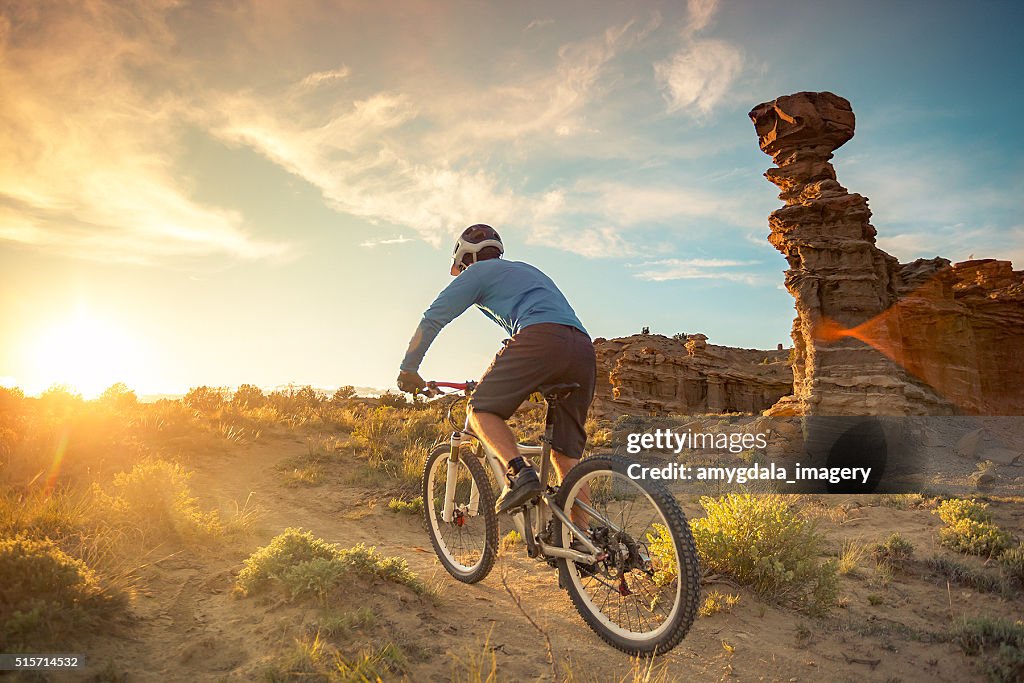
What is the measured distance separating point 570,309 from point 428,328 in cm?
112

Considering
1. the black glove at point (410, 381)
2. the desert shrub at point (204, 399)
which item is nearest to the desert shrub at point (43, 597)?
the black glove at point (410, 381)

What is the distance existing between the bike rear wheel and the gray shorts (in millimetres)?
985

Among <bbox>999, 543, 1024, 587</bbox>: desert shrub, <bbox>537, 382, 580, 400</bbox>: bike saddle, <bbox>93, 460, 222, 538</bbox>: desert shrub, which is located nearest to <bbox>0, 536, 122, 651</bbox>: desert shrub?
<bbox>93, 460, 222, 538</bbox>: desert shrub

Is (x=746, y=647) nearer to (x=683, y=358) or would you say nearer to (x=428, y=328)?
(x=428, y=328)

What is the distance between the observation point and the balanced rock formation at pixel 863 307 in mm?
27047

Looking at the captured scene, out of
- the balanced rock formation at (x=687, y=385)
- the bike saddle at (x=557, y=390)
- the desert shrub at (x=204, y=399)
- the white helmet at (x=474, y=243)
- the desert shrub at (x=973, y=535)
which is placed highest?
the balanced rock formation at (x=687, y=385)

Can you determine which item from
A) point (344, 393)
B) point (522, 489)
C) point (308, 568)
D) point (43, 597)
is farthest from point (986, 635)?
point (344, 393)

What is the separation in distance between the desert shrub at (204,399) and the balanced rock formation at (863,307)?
24.9m

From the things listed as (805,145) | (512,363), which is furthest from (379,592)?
(805,145)

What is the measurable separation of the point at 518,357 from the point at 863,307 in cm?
2956

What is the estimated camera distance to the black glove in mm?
4598

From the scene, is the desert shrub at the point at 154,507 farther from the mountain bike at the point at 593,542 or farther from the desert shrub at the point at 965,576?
the desert shrub at the point at 965,576

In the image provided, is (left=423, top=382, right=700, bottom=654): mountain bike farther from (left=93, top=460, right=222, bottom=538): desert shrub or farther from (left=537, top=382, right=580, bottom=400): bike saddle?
(left=93, top=460, right=222, bottom=538): desert shrub

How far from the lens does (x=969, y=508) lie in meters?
10.4
